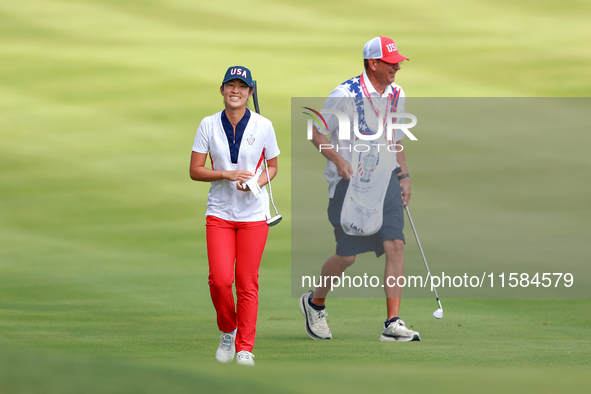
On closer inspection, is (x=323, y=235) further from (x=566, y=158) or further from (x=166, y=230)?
(x=566, y=158)

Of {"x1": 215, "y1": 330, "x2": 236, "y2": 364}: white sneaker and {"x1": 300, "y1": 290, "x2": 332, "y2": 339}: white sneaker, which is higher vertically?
{"x1": 215, "y1": 330, "x2": 236, "y2": 364}: white sneaker

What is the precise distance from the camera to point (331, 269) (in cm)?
532

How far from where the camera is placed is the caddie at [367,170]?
5164 millimetres

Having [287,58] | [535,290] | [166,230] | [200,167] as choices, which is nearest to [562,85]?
[287,58]

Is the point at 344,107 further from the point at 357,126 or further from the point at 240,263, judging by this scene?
the point at 240,263

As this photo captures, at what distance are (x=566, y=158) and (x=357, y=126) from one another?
19.1 feet

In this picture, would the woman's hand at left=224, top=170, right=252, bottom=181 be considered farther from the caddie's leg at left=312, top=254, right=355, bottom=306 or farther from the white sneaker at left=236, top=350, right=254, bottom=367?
the caddie's leg at left=312, top=254, right=355, bottom=306

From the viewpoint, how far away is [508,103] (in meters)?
10.8

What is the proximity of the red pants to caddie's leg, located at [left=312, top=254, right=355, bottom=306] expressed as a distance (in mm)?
1338

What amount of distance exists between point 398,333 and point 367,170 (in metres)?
1.07

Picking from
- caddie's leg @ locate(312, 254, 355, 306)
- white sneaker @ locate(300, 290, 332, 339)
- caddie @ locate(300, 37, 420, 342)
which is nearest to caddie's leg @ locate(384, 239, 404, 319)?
caddie @ locate(300, 37, 420, 342)

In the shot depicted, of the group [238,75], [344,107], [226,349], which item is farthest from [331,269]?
[238,75]

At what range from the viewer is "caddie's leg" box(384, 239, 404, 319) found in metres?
5.05

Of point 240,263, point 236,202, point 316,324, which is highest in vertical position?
point 236,202
